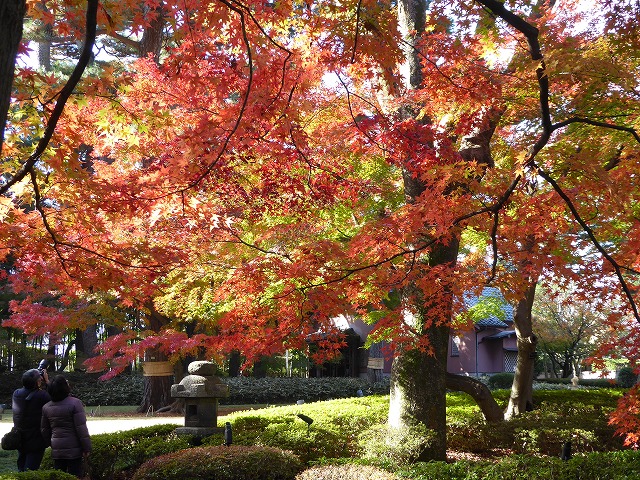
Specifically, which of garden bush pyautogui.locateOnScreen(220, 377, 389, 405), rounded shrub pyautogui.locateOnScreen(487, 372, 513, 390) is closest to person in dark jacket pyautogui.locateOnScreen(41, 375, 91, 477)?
garden bush pyautogui.locateOnScreen(220, 377, 389, 405)

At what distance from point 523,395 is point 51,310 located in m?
12.8

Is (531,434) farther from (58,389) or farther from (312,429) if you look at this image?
(58,389)

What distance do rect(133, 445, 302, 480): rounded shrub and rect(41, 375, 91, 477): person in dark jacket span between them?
0.81 metres

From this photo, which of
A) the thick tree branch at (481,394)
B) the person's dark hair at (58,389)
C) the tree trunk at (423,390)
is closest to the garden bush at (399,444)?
the tree trunk at (423,390)

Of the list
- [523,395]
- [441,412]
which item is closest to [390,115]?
[441,412]

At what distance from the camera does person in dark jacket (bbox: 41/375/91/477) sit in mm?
6598

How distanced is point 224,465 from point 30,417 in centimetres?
245

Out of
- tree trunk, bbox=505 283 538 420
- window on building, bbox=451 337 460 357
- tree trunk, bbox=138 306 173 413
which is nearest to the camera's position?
tree trunk, bbox=505 283 538 420

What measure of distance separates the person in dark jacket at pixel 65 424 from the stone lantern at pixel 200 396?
2.55m

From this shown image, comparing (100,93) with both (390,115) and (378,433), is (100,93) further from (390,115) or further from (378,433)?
(378,433)

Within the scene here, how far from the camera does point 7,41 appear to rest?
8.34 feet

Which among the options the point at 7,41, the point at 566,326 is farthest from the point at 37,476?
the point at 566,326

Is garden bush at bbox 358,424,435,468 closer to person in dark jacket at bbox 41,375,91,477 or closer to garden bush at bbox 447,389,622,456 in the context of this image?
garden bush at bbox 447,389,622,456

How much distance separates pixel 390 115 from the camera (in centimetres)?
894
